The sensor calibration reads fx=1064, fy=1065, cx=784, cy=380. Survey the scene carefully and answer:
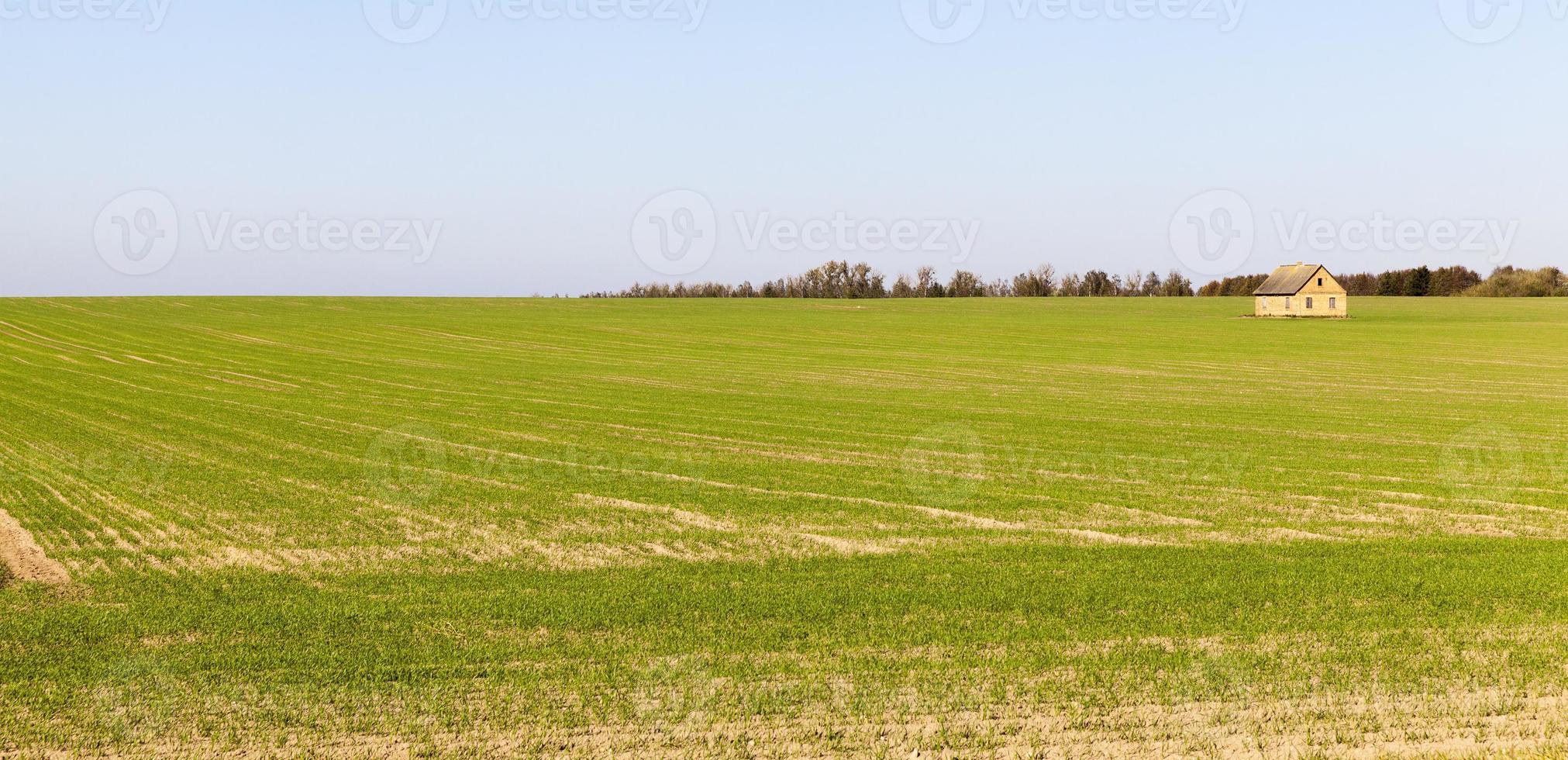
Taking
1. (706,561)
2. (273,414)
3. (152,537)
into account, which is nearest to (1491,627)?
(706,561)

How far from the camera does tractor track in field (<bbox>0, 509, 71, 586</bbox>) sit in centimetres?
890

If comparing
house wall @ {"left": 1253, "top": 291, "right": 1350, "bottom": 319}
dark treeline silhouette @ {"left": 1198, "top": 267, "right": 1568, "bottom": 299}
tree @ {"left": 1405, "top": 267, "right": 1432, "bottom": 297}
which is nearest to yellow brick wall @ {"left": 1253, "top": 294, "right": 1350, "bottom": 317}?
house wall @ {"left": 1253, "top": 291, "right": 1350, "bottom": 319}

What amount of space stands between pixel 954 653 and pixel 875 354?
35.1 m

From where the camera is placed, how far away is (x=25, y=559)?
9.51 metres

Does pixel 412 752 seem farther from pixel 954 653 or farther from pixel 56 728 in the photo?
pixel 954 653

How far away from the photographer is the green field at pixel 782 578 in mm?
5965

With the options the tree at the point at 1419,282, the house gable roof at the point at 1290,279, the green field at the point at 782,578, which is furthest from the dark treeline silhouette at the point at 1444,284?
the green field at the point at 782,578

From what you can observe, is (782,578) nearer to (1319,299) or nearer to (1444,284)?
(1319,299)

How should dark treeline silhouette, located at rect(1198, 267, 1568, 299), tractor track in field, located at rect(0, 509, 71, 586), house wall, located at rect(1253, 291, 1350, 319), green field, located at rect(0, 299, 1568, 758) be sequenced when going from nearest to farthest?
green field, located at rect(0, 299, 1568, 758), tractor track in field, located at rect(0, 509, 71, 586), house wall, located at rect(1253, 291, 1350, 319), dark treeline silhouette, located at rect(1198, 267, 1568, 299)

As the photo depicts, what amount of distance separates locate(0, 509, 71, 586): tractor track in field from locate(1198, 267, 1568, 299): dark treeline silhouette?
376ft

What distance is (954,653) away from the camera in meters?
6.97

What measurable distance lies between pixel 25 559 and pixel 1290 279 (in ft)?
296

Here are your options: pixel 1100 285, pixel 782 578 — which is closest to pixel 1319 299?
pixel 1100 285

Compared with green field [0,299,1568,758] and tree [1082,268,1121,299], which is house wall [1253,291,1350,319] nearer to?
tree [1082,268,1121,299]
